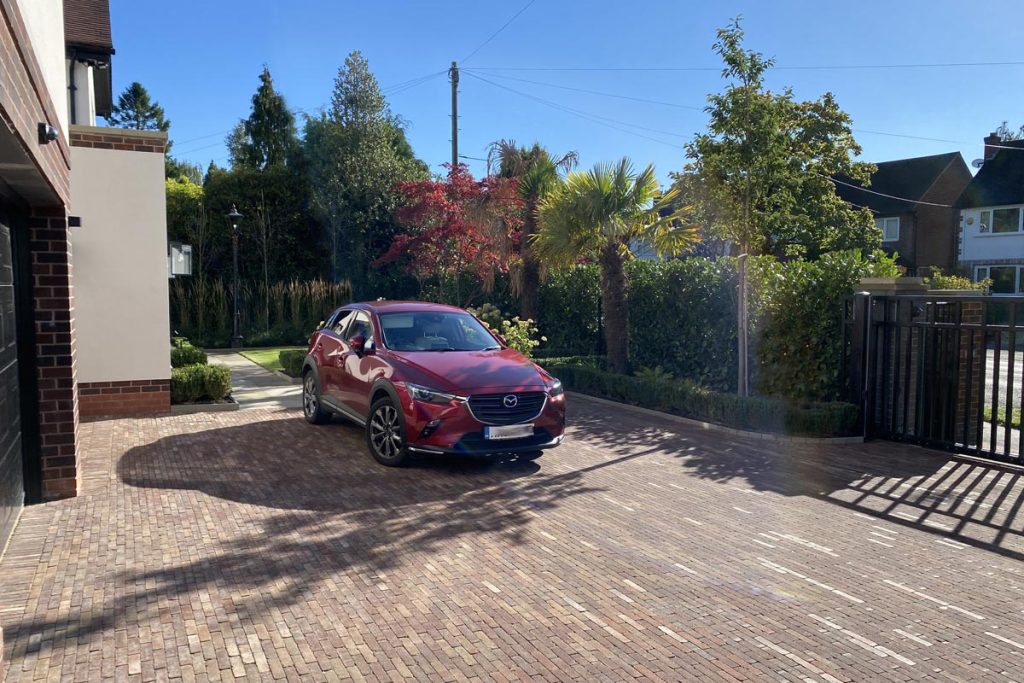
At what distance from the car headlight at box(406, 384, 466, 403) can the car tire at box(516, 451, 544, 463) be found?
51.7 inches

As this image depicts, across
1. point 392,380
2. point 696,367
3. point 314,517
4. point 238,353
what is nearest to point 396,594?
point 314,517

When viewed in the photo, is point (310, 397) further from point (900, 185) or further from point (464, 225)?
point (900, 185)

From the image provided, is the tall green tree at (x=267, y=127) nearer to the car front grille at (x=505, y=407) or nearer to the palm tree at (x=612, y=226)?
the palm tree at (x=612, y=226)

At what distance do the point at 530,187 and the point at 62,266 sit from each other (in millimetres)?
11896

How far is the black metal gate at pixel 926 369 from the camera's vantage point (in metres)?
8.42

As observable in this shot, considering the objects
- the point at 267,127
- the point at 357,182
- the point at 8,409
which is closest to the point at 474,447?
the point at 8,409

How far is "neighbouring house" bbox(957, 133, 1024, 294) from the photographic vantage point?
33031 millimetres

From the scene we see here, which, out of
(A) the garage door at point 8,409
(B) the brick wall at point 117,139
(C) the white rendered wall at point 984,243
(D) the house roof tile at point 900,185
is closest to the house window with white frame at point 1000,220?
(C) the white rendered wall at point 984,243

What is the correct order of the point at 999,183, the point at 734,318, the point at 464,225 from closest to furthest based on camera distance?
the point at 734,318 → the point at 464,225 → the point at 999,183

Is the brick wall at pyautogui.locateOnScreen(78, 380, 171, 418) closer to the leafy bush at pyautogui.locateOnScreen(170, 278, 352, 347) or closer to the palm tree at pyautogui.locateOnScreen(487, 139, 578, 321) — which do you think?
the palm tree at pyautogui.locateOnScreen(487, 139, 578, 321)

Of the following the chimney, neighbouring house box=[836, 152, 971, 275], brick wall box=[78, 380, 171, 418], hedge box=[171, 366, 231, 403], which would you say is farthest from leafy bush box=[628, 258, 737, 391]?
the chimney

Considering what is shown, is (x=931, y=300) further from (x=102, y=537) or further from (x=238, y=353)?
(x=238, y=353)

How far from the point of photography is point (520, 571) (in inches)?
204

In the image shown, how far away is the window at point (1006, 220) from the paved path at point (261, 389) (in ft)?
103
